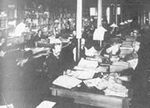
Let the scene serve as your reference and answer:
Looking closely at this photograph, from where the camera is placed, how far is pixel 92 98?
9.79 feet

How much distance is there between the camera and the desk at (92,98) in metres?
2.86

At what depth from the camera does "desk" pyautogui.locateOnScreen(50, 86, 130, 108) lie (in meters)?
2.86

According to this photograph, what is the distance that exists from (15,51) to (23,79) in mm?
1031

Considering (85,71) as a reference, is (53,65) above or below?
below

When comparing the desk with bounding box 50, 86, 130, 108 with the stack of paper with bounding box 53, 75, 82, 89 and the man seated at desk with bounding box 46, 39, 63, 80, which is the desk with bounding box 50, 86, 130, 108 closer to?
the stack of paper with bounding box 53, 75, 82, 89

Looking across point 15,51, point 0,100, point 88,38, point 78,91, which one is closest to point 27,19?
point 88,38

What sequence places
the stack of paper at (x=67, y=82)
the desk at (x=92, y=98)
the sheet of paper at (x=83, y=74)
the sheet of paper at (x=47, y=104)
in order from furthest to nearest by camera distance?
1. the sheet of paper at (x=83, y=74)
2. the stack of paper at (x=67, y=82)
3. the desk at (x=92, y=98)
4. the sheet of paper at (x=47, y=104)

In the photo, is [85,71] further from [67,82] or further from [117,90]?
[117,90]

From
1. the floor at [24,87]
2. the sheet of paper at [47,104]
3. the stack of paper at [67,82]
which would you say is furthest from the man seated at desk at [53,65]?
the sheet of paper at [47,104]

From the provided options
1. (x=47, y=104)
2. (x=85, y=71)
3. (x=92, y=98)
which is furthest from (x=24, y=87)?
(x=47, y=104)

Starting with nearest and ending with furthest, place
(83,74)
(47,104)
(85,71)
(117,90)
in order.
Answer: (47,104) < (117,90) < (83,74) < (85,71)

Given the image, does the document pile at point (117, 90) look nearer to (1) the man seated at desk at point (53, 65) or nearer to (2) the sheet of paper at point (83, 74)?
(2) the sheet of paper at point (83, 74)

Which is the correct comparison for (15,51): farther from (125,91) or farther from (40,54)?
(125,91)

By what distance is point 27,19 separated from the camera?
10.2 m
